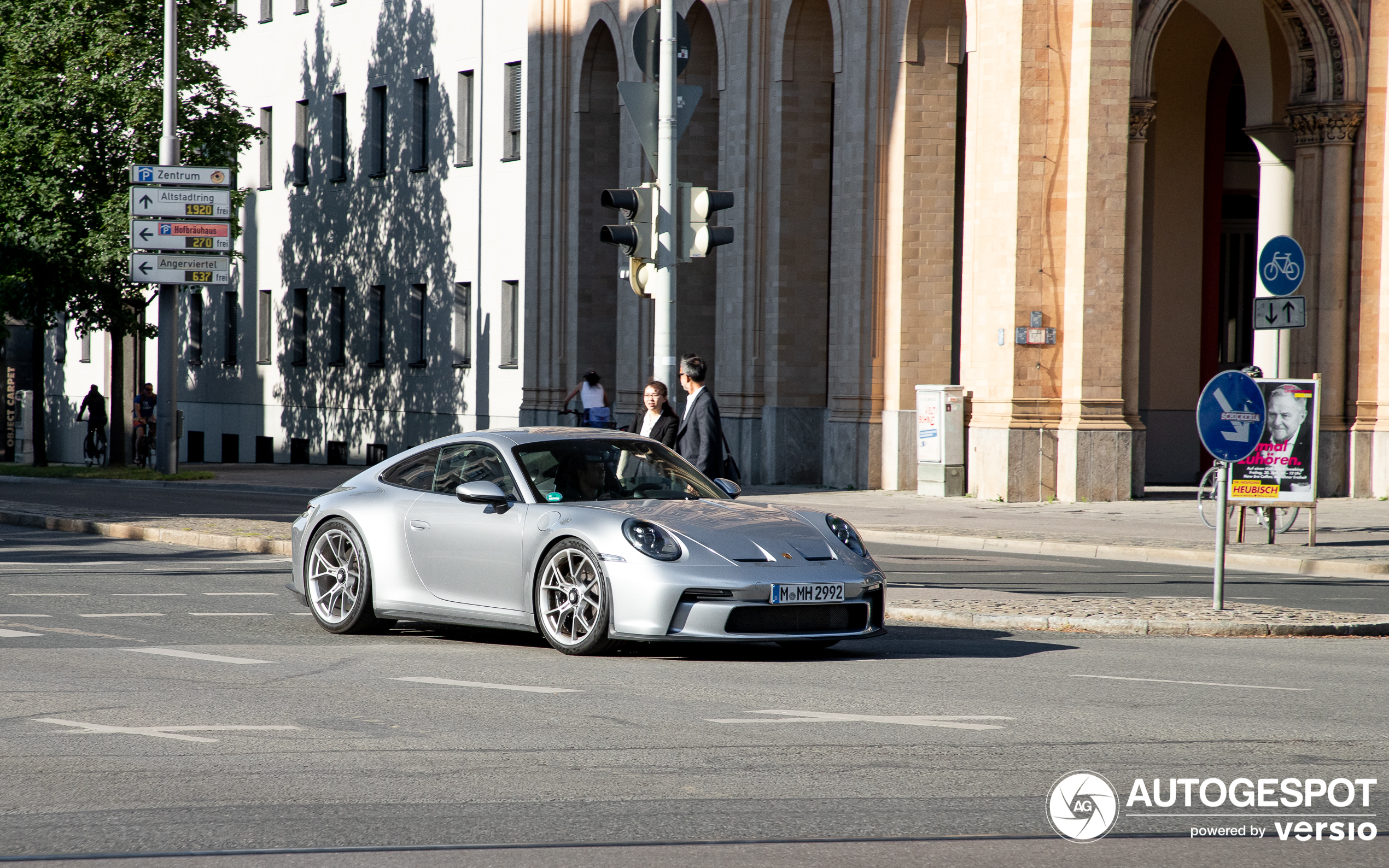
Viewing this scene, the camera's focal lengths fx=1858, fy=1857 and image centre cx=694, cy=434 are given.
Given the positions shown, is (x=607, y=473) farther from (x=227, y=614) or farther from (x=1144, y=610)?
(x=1144, y=610)

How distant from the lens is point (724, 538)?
10.1m

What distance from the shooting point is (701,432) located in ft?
45.9

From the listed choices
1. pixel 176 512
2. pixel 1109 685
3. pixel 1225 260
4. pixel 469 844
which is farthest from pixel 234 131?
pixel 469 844

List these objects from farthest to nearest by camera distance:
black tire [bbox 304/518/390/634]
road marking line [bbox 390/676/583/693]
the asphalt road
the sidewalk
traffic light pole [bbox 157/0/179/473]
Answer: traffic light pole [bbox 157/0/179/473], the sidewalk, black tire [bbox 304/518/390/634], road marking line [bbox 390/676/583/693], the asphalt road

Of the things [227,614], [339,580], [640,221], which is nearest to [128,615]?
[227,614]

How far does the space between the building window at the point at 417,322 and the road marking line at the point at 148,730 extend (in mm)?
36331

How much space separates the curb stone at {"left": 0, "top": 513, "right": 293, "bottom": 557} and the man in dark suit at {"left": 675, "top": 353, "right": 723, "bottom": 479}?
531cm

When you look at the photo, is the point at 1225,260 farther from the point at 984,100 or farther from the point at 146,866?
the point at 146,866

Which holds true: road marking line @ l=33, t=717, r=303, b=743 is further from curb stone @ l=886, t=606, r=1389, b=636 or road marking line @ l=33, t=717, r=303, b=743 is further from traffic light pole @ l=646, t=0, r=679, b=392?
traffic light pole @ l=646, t=0, r=679, b=392

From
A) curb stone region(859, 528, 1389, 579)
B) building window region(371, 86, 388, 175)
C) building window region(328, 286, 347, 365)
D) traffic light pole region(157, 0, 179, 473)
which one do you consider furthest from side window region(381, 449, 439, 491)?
building window region(328, 286, 347, 365)

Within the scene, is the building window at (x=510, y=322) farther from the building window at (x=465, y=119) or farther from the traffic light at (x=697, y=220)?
the traffic light at (x=697, y=220)

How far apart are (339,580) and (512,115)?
29.6 metres

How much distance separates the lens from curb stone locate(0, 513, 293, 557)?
18344 mm

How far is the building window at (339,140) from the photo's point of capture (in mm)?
46844
